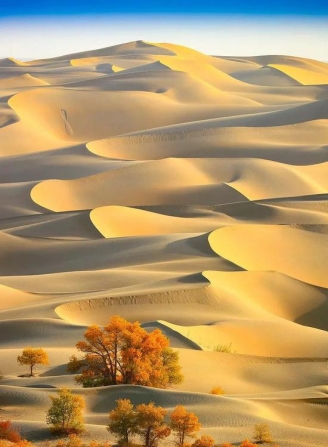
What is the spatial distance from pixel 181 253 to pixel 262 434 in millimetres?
17769

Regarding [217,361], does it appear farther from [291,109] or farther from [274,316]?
[291,109]

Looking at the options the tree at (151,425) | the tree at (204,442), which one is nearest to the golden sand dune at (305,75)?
the tree at (151,425)

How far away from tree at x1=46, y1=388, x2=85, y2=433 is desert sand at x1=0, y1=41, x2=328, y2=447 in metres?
0.27

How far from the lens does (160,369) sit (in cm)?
1944

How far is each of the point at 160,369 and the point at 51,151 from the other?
1676 inches

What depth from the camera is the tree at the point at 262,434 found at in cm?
1559

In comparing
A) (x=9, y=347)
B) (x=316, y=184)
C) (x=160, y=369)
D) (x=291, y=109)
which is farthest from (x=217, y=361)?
(x=291, y=109)

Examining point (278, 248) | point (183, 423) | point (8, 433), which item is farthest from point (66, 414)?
point (278, 248)

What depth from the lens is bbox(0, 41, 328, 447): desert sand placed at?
18.5 metres

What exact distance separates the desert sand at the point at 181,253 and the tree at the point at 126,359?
579 mm

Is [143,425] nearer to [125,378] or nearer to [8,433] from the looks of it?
[8,433]

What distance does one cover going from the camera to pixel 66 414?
52.7ft

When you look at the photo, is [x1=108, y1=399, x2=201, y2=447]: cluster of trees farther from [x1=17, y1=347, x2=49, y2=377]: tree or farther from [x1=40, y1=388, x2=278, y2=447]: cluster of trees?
[x1=17, y1=347, x2=49, y2=377]: tree

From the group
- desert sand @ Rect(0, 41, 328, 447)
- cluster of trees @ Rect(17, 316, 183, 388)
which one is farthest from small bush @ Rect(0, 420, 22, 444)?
cluster of trees @ Rect(17, 316, 183, 388)
